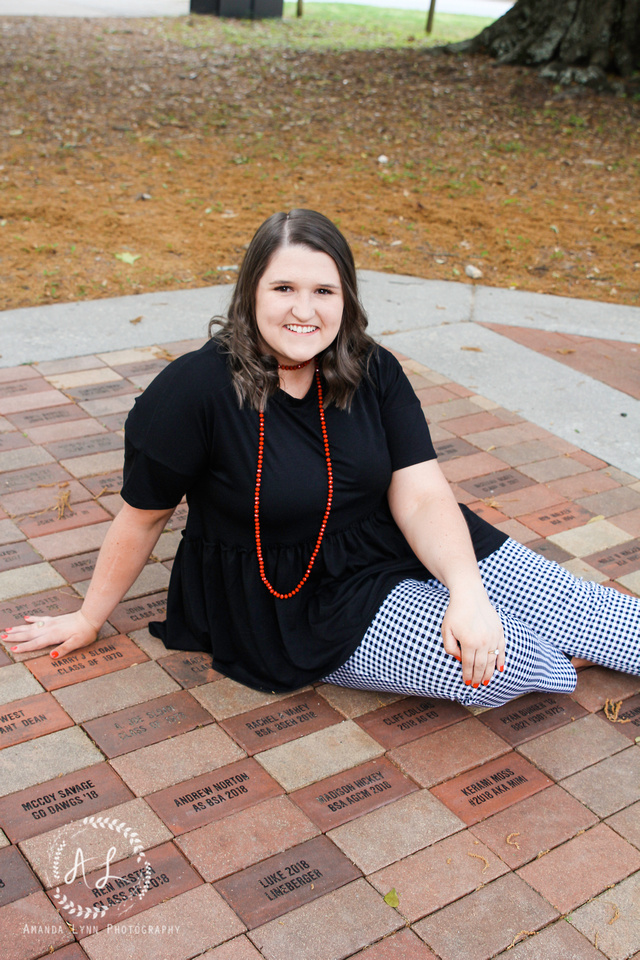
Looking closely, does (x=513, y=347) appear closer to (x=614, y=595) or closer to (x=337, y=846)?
(x=614, y=595)

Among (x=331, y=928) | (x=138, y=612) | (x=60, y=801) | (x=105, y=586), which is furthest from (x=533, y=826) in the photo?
(x=138, y=612)

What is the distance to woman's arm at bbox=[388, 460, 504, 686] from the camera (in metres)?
2.09

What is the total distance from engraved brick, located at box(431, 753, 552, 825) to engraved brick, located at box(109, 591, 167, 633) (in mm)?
1002

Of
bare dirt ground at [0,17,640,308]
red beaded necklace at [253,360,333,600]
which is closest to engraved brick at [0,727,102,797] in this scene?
red beaded necklace at [253,360,333,600]

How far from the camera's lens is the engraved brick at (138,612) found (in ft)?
8.86

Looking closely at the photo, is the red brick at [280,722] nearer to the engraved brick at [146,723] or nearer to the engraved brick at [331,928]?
the engraved brick at [146,723]

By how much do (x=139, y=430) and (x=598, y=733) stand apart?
1.38m

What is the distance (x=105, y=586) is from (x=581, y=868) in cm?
129

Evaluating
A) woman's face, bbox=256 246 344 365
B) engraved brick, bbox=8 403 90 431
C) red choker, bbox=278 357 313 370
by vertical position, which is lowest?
engraved brick, bbox=8 403 90 431

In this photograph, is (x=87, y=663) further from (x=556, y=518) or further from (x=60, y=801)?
(x=556, y=518)

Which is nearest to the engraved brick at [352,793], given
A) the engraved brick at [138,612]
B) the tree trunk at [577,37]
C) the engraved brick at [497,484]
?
the engraved brick at [138,612]

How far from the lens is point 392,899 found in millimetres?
1855

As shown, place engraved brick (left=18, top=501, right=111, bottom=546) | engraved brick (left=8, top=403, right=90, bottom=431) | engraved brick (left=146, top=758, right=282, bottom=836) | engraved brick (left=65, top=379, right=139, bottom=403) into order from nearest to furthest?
1. engraved brick (left=146, top=758, right=282, bottom=836)
2. engraved brick (left=18, top=501, right=111, bottom=546)
3. engraved brick (left=8, top=403, right=90, bottom=431)
4. engraved brick (left=65, top=379, right=139, bottom=403)

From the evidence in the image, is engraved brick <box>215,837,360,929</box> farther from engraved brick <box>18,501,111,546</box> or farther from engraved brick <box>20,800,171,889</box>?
engraved brick <box>18,501,111,546</box>
